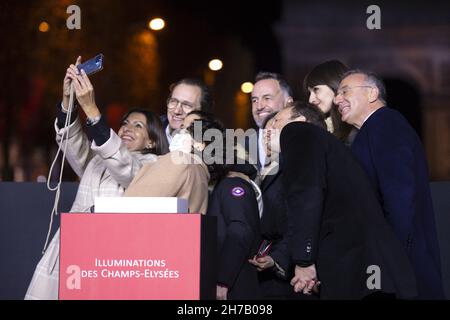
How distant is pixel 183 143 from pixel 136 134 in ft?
2.52

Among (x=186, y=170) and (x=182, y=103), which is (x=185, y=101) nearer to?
(x=182, y=103)

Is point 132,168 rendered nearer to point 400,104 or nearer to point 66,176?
point 66,176

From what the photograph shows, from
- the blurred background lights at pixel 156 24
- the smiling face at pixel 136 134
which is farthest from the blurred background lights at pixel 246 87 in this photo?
the smiling face at pixel 136 134

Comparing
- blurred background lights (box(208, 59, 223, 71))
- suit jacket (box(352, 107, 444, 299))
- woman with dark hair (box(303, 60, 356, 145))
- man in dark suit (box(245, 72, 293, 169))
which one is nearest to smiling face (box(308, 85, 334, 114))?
woman with dark hair (box(303, 60, 356, 145))

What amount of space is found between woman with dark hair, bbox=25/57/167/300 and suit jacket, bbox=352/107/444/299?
1.11 meters

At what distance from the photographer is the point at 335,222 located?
3.92 meters

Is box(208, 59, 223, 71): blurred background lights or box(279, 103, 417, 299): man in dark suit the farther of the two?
box(208, 59, 223, 71): blurred background lights

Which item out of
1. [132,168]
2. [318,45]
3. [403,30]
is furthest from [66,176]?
[132,168]

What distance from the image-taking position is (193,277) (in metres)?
3.52

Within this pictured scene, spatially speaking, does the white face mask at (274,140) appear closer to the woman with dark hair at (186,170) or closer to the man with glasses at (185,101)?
the woman with dark hair at (186,170)

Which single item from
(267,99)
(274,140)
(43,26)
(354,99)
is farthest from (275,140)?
(43,26)

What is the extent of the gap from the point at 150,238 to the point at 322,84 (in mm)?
1857

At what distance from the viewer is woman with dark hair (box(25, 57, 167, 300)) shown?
4566 millimetres

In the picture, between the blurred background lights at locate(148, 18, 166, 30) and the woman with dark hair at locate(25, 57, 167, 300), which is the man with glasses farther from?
the blurred background lights at locate(148, 18, 166, 30)
